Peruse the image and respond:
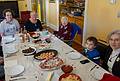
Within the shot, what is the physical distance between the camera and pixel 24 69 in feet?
5.49

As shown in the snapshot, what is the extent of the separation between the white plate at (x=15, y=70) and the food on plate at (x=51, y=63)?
0.21 metres

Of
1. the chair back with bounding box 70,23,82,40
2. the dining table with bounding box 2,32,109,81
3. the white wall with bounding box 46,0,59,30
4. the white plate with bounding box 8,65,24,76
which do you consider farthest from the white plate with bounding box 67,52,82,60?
the white wall with bounding box 46,0,59,30

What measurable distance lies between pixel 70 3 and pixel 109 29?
2057mm

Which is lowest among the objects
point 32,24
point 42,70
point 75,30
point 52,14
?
point 42,70

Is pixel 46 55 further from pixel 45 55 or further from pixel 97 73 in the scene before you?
pixel 97 73

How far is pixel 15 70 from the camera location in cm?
164

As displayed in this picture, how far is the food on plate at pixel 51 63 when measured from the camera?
1.68 metres

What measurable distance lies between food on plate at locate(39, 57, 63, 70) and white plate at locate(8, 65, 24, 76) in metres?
0.21

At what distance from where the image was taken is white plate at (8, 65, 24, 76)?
1584mm

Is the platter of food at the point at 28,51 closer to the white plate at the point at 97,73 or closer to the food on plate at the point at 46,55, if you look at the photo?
the food on plate at the point at 46,55

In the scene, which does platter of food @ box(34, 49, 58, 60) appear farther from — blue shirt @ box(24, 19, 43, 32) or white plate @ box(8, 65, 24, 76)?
blue shirt @ box(24, 19, 43, 32)

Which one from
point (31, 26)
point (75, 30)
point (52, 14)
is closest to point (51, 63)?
point (75, 30)

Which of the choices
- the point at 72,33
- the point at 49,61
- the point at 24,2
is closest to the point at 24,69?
the point at 49,61

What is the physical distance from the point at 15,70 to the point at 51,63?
1.24 feet
